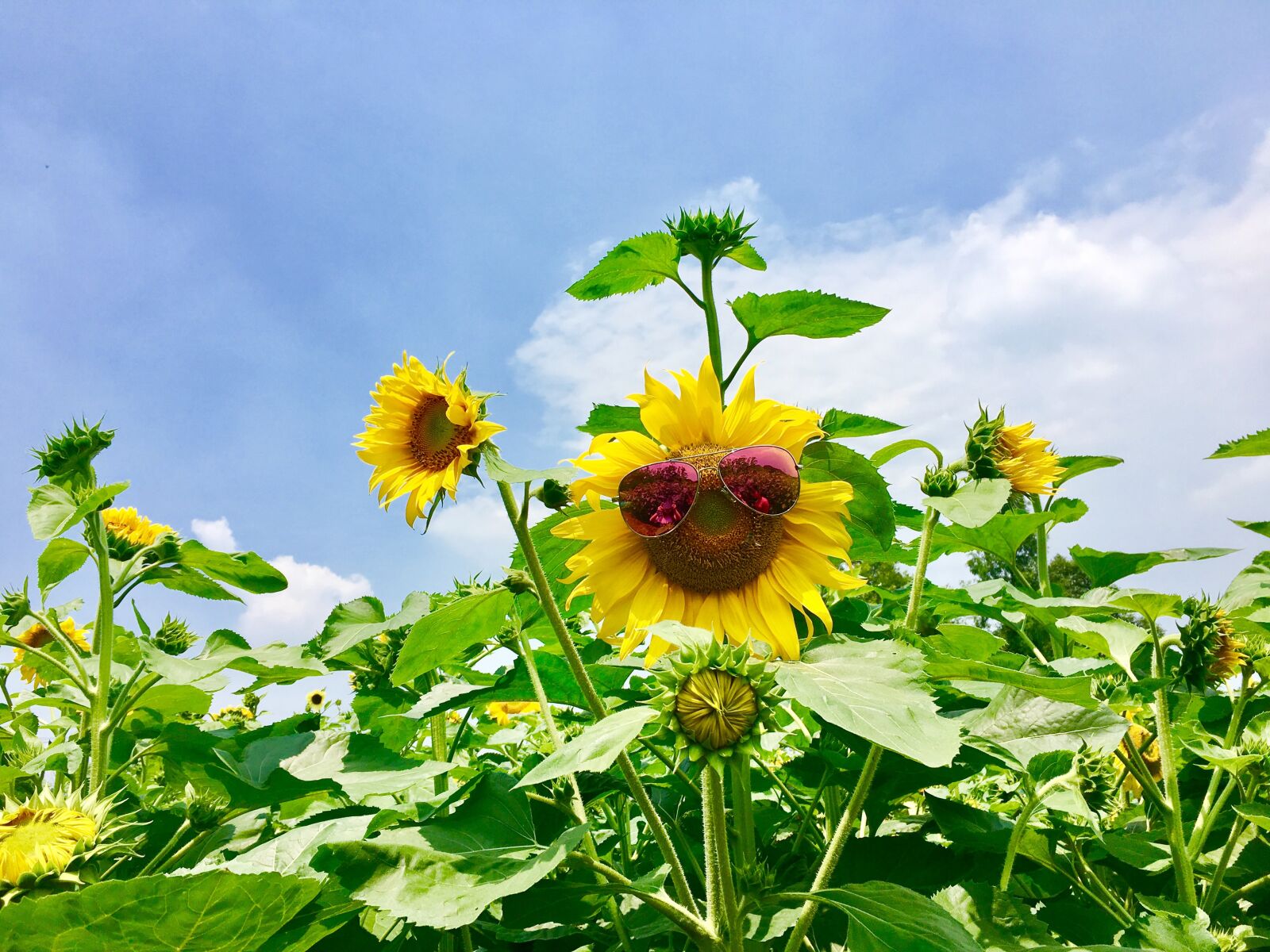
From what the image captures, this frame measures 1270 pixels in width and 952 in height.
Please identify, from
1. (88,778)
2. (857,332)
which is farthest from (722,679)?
(88,778)

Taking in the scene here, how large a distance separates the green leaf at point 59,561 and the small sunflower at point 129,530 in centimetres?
37

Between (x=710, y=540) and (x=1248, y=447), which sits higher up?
(x=1248, y=447)

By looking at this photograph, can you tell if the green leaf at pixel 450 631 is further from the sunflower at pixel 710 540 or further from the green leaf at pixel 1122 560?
the green leaf at pixel 1122 560

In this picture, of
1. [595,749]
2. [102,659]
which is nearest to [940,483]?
[595,749]

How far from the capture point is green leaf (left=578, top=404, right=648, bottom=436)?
154 cm

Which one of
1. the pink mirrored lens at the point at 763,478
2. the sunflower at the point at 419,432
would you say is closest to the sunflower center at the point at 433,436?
the sunflower at the point at 419,432

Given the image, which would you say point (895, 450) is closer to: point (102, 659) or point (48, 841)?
point (48, 841)

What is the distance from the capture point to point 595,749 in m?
0.92

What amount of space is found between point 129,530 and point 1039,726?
2.72 meters

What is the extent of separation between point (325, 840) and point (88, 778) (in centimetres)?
103

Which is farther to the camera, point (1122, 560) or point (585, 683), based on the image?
point (1122, 560)

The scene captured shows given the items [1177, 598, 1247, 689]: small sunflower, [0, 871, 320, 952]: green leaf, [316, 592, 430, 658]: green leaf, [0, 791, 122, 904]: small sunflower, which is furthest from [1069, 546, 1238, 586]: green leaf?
[0, 791, 122, 904]: small sunflower

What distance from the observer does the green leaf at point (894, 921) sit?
1.01 metres

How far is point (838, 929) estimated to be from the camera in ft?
4.69
